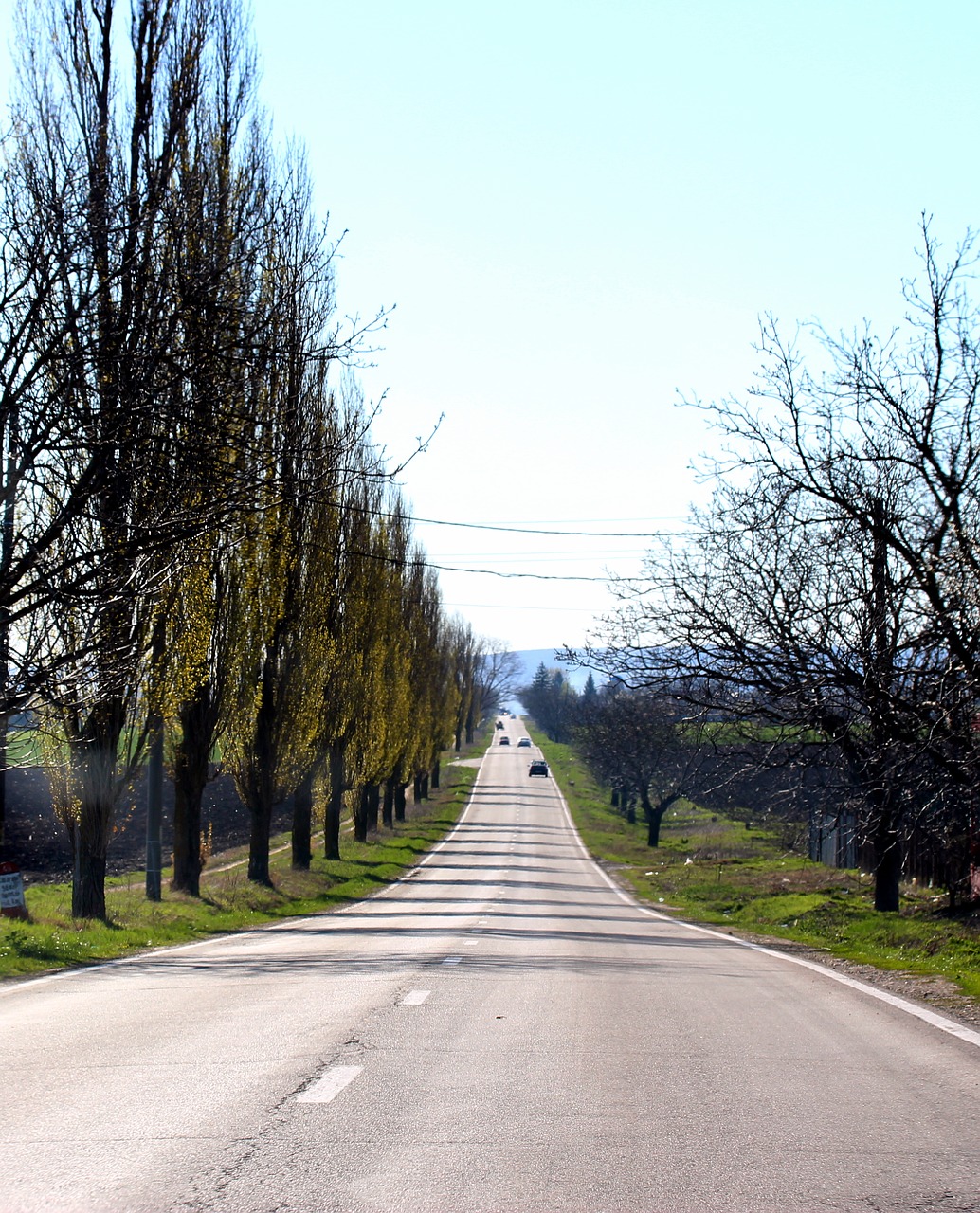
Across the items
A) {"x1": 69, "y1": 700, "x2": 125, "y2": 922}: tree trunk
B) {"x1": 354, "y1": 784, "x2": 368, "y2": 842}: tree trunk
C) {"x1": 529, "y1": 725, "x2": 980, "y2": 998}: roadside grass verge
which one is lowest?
{"x1": 529, "y1": 725, "x2": 980, "y2": 998}: roadside grass verge

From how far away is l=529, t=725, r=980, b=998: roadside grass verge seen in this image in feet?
62.1

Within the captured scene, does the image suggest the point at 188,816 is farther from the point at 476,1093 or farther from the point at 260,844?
the point at 476,1093

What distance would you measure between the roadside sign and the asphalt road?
6169 mm

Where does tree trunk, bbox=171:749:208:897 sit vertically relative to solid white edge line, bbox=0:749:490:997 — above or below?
above

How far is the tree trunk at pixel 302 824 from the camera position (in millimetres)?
36938

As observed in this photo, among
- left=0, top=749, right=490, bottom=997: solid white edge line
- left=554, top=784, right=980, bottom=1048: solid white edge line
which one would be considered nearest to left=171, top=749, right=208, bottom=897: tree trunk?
left=0, top=749, right=490, bottom=997: solid white edge line

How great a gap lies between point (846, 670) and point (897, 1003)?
16.6 feet

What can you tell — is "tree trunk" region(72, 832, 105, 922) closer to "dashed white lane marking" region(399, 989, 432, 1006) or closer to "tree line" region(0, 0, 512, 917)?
"tree line" region(0, 0, 512, 917)

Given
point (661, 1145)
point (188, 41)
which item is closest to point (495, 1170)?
point (661, 1145)

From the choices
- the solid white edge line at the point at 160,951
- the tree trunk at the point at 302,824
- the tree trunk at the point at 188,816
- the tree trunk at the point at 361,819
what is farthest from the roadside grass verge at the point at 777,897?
the tree trunk at the point at 188,816

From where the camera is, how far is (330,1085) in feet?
23.0

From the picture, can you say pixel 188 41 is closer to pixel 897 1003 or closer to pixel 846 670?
pixel 846 670

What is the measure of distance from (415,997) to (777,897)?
76.9ft

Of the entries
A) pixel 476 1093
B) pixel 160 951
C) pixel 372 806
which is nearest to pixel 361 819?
pixel 372 806
